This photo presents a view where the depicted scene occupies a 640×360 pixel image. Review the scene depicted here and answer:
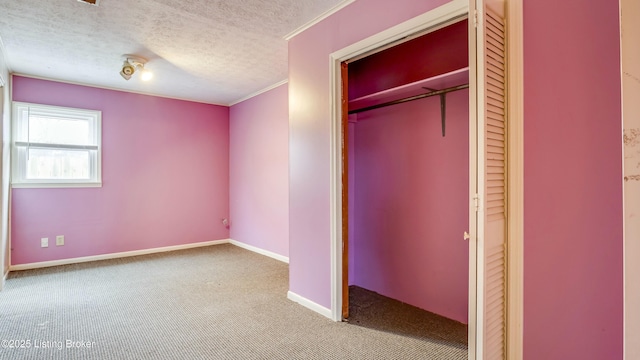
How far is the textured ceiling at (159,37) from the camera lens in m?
2.46

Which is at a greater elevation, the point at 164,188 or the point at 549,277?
the point at 164,188

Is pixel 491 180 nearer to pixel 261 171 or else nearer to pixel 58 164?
pixel 261 171

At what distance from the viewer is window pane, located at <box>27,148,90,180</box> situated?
420 centimetres

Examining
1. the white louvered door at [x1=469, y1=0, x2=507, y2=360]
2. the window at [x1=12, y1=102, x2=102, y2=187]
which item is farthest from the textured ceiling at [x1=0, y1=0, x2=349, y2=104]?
the white louvered door at [x1=469, y1=0, x2=507, y2=360]

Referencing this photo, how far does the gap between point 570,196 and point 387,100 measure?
→ 5.50 feet

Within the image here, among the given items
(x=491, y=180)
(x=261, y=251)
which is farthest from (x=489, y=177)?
(x=261, y=251)

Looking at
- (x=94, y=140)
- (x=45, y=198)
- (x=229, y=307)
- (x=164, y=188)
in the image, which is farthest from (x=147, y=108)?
(x=229, y=307)

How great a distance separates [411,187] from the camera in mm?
2893

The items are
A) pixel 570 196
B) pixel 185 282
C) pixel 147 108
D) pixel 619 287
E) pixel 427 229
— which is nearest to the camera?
pixel 619 287

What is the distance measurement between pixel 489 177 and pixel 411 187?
138cm

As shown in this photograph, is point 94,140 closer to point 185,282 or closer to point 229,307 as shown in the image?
point 185,282

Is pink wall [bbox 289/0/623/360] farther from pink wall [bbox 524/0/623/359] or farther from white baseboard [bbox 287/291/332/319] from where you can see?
white baseboard [bbox 287/291/332/319]

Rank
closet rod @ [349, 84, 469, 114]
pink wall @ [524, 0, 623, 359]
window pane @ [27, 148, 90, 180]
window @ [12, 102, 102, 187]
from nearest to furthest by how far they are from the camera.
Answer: pink wall @ [524, 0, 623, 359]
closet rod @ [349, 84, 469, 114]
window @ [12, 102, 102, 187]
window pane @ [27, 148, 90, 180]

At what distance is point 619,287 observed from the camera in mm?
1388
